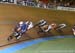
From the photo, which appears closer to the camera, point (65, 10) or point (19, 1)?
point (19, 1)

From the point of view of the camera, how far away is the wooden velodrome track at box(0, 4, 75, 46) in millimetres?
3861

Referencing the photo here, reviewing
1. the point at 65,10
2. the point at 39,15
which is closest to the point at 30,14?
the point at 39,15

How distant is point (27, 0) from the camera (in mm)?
4148

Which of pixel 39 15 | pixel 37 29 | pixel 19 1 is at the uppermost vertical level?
pixel 19 1

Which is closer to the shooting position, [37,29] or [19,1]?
[19,1]

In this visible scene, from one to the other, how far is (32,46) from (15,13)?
0.80 metres

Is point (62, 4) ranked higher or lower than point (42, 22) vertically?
higher

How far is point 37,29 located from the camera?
14.3 feet

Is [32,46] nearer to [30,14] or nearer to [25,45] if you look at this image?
[25,45]

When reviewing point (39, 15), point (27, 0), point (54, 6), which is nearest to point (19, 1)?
point (27, 0)

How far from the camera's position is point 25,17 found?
4160 millimetres

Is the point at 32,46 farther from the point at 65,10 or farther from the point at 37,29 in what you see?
the point at 65,10

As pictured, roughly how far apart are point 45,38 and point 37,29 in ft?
1.04

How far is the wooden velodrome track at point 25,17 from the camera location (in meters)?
3.86
